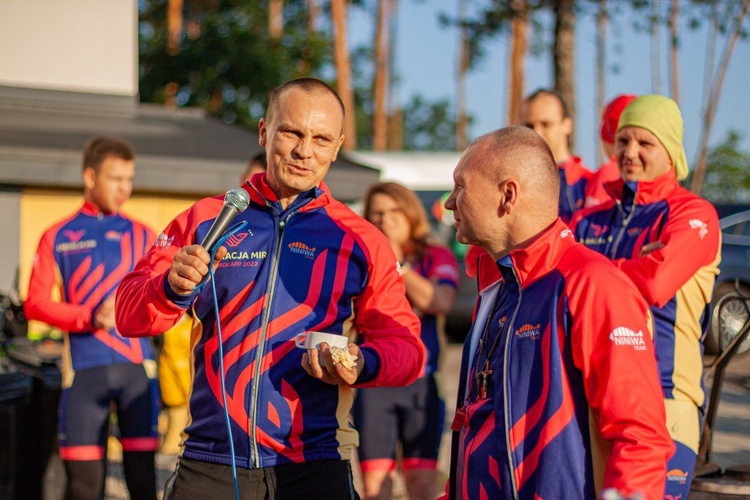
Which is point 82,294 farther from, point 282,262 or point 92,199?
point 282,262

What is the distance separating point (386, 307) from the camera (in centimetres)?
332

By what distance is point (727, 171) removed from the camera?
29.1 meters

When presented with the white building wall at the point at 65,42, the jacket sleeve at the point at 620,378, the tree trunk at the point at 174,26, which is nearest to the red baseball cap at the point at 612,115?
the jacket sleeve at the point at 620,378

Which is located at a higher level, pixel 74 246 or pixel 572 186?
pixel 572 186

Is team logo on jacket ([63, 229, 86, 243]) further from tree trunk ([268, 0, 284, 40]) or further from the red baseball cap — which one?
tree trunk ([268, 0, 284, 40])

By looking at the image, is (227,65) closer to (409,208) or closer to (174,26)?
(174,26)

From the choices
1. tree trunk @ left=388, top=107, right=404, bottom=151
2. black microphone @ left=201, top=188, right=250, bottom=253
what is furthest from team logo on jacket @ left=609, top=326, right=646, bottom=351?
tree trunk @ left=388, top=107, right=404, bottom=151

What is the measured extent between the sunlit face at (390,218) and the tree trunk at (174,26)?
2422cm

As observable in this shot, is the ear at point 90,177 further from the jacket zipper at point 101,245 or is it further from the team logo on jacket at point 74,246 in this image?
the team logo on jacket at point 74,246

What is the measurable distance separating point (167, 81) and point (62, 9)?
1568cm

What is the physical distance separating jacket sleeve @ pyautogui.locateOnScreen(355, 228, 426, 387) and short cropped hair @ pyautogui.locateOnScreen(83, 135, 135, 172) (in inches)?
105

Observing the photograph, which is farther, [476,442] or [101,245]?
[101,245]

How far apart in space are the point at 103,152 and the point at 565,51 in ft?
37.0

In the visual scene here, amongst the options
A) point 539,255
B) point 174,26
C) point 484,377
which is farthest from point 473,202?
point 174,26
